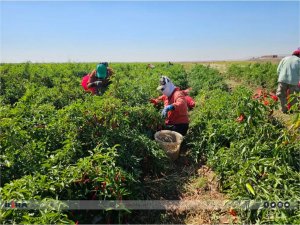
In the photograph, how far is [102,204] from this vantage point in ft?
10.7

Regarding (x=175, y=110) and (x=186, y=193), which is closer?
(x=186, y=193)

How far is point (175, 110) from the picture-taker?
5.79 m

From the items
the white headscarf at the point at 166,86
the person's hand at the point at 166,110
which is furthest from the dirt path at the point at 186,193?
the white headscarf at the point at 166,86

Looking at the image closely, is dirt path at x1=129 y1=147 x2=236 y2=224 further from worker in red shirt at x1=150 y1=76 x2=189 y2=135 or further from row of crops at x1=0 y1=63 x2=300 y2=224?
worker in red shirt at x1=150 y1=76 x2=189 y2=135

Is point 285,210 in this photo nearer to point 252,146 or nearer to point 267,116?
point 252,146

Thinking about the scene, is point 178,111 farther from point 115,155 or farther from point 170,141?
point 115,155

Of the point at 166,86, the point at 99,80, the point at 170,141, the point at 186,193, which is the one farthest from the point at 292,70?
A: the point at 186,193

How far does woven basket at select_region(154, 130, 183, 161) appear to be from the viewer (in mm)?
5104

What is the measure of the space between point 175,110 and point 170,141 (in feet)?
2.18

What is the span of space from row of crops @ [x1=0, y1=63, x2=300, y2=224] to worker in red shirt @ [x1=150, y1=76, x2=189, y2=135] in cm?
22

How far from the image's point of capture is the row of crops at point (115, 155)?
3062 mm

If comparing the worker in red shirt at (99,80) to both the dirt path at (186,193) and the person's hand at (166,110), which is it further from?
the dirt path at (186,193)

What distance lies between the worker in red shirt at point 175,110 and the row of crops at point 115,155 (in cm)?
22

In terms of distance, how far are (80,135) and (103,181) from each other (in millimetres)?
1106
